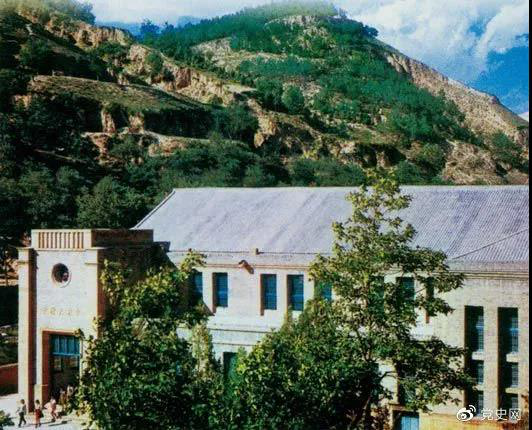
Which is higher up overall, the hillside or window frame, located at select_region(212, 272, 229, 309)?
the hillside

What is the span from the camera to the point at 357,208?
2477 centimetres

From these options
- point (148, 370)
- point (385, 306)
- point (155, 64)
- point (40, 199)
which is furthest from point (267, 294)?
point (155, 64)

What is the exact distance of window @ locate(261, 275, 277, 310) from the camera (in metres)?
41.1

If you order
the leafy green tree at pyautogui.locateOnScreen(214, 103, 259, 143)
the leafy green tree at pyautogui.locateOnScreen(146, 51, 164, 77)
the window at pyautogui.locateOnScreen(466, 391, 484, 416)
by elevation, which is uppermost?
the leafy green tree at pyautogui.locateOnScreen(146, 51, 164, 77)

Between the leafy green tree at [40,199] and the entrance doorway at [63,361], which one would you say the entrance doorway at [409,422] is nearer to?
the entrance doorway at [63,361]

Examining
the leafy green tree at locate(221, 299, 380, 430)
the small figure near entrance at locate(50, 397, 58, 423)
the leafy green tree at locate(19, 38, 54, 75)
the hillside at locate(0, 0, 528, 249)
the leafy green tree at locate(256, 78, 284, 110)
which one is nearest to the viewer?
the leafy green tree at locate(221, 299, 380, 430)

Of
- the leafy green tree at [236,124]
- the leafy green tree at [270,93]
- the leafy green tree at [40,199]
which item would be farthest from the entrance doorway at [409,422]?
the leafy green tree at [270,93]

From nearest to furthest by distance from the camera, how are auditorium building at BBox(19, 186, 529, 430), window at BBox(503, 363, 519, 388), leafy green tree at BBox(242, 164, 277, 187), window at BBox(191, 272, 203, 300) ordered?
window at BBox(503, 363, 519, 388) < auditorium building at BBox(19, 186, 529, 430) < window at BBox(191, 272, 203, 300) < leafy green tree at BBox(242, 164, 277, 187)

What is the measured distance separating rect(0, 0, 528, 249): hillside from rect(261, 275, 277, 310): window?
27.8 m

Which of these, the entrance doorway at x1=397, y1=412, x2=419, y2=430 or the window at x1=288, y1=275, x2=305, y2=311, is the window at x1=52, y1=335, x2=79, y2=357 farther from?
the entrance doorway at x1=397, y1=412, x2=419, y2=430

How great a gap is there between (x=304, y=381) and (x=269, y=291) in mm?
19728

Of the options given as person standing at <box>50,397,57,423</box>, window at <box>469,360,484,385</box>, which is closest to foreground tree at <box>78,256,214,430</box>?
window at <box>469,360,484,385</box>

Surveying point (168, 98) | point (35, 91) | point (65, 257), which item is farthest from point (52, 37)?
point (65, 257)

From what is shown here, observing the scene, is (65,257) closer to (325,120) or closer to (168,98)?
(168,98)
